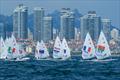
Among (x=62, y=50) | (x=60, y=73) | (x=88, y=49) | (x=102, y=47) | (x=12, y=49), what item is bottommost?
(x=60, y=73)

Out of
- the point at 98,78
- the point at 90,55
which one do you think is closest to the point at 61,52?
the point at 90,55

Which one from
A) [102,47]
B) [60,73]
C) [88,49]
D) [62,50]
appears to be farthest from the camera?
[62,50]

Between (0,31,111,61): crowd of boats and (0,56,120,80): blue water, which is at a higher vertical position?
(0,31,111,61): crowd of boats

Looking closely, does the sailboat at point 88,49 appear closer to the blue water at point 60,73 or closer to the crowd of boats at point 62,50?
the crowd of boats at point 62,50

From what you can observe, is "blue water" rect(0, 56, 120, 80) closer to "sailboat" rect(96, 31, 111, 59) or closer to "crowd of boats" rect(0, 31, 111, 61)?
"sailboat" rect(96, 31, 111, 59)

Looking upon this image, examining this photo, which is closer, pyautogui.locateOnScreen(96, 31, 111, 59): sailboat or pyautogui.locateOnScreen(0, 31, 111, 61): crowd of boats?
pyautogui.locateOnScreen(96, 31, 111, 59): sailboat

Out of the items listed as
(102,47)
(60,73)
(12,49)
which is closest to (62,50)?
(12,49)

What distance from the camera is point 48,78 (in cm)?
7981

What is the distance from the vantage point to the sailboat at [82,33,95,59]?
150m

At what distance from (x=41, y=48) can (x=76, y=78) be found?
94.9m

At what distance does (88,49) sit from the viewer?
150000mm

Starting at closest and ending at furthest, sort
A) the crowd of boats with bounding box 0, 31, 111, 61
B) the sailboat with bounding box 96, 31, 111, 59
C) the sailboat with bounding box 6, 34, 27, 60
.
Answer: the sailboat with bounding box 96, 31, 111, 59 < the crowd of boats with bounding box 0, 31, 111, 61 < the sailboat with bounding box 6, 34, 27, 60

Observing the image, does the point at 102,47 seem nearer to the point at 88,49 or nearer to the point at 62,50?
the point at 88,49

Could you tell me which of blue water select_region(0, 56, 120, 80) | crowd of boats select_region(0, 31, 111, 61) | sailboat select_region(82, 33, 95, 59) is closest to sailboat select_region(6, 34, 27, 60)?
crowd of boats select_region(0, 31, 111, 61)
